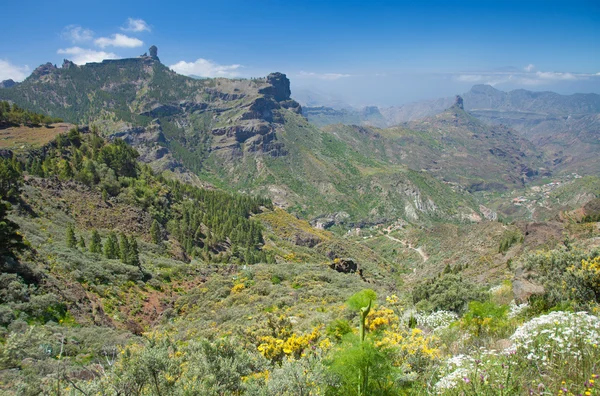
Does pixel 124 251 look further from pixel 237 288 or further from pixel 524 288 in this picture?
pixel 524 288

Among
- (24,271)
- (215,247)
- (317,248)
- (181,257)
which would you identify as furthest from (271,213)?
(24,271)

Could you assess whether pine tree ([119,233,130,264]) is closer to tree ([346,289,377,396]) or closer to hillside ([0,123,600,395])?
hillside ([0,123,600,395])

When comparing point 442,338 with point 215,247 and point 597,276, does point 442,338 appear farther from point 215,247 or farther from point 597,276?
point 215,247

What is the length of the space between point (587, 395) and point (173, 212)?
7596 centimetres

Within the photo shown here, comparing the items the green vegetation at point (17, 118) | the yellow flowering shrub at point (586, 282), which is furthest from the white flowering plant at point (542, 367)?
the green vegetation at point (17, 118)

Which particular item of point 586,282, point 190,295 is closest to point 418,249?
point 190,295

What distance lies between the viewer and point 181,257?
55.8 metres

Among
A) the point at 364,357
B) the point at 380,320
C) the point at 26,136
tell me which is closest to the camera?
the point at 364,357

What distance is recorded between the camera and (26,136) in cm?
6925

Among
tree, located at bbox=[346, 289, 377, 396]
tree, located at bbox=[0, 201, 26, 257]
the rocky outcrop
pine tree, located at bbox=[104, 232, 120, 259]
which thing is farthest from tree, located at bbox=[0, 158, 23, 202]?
the rocky outcrop

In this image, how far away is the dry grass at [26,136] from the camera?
63.2 m

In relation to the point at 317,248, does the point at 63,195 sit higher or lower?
higher

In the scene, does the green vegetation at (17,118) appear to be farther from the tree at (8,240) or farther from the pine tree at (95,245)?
the tree at (8,240)

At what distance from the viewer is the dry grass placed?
63.2 meters
